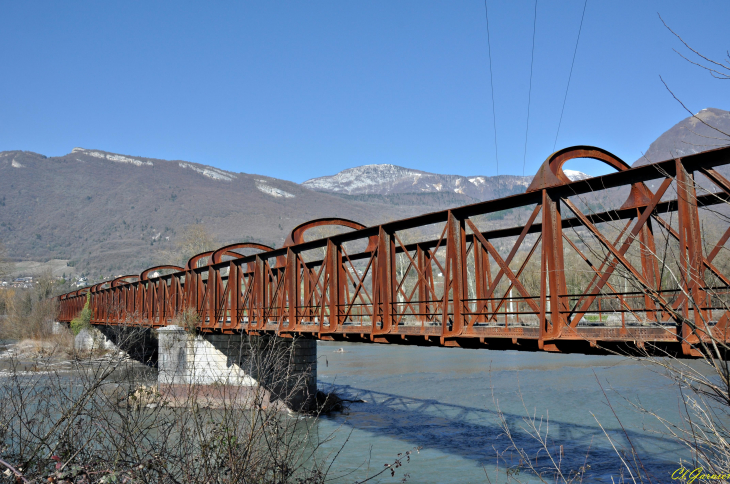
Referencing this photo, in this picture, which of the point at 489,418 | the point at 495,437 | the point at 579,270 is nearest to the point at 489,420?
the point at 489,418

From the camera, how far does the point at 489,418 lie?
20719 mm

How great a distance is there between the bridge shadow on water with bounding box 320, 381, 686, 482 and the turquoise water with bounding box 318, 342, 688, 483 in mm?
34

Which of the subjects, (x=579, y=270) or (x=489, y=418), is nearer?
(x=579, y=270)

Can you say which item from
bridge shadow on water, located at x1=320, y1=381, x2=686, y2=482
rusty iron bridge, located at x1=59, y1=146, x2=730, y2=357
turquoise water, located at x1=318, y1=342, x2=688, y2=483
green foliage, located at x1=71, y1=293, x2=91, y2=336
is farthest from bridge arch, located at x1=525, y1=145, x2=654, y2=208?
green foliage, located at x1=71, y1=293, x2=91, y2=336

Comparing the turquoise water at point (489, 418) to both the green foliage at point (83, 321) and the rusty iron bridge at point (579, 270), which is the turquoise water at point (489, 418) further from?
the green foliage at point (83, 321)

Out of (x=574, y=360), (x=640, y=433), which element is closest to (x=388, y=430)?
(x=640, y=433)

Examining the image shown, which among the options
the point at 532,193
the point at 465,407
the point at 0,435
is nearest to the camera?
the point at 0,435

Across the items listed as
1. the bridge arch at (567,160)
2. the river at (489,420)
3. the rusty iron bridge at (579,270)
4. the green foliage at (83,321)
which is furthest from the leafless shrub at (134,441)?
the green foliage at (83,321)

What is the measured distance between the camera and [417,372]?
35.2 meters

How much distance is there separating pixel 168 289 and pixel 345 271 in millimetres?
17705

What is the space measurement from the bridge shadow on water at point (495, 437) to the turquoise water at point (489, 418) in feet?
0.11

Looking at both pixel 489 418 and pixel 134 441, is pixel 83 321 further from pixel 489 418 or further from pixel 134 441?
pixel 134 441

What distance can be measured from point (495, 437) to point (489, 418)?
297 centimetres

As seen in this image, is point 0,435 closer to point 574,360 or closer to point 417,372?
point 417,372
